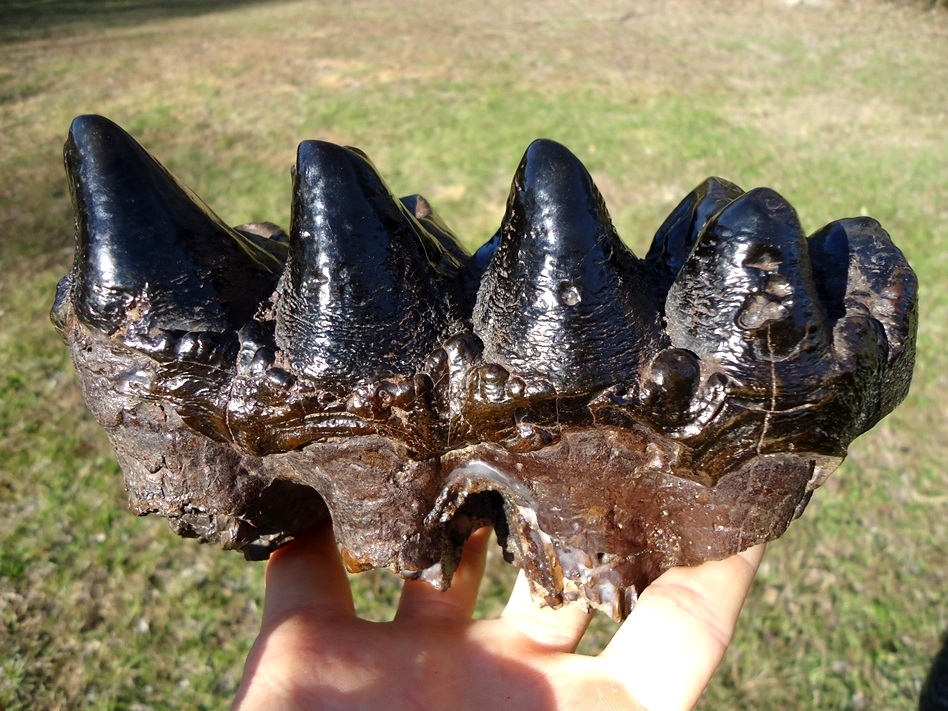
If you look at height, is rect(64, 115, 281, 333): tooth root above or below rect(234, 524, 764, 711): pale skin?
above

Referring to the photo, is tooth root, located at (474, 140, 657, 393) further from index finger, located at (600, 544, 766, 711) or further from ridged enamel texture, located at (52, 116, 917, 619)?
index finger, located at (600, 544, 766, 711)

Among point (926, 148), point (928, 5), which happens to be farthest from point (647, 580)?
point (928, 5)

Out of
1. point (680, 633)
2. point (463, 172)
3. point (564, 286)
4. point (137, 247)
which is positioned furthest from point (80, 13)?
point (680, 633)

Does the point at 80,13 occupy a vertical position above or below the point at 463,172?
above

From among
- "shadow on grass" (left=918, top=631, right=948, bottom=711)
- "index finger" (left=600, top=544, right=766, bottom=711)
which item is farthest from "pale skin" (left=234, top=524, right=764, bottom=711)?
"shadow on grass" (left=918, top=631, right=948, bottom=711)

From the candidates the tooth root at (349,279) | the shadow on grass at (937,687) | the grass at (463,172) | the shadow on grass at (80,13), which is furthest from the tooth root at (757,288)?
the shadow on grass at (80,13)

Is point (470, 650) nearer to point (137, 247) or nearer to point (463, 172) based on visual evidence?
point (137, 247)

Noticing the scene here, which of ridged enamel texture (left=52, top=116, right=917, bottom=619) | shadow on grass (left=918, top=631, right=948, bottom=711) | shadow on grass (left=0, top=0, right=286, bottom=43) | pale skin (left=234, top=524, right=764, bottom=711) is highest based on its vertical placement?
shadow on grass (left=0, top=0, right=286, bottom=43)
